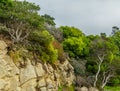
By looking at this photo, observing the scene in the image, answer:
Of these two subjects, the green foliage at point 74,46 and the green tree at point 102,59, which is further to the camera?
the green foliage at point 74,46

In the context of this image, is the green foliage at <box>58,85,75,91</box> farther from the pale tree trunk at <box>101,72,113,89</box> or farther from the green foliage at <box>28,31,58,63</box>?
the pale tree trunk at <box>101,72,113,89</box>

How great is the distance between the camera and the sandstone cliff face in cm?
3259

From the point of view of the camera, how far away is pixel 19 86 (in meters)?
34.1

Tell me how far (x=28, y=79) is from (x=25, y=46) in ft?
12.4

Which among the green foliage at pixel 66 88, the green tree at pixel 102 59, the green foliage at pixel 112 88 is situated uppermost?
the green tree at pixel 102 59

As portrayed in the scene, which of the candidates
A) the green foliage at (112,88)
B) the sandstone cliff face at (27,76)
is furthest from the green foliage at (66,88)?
the green foliage at (112,88)

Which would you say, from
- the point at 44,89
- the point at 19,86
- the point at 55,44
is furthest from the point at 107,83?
the point at 19,86

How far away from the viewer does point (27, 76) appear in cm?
3506

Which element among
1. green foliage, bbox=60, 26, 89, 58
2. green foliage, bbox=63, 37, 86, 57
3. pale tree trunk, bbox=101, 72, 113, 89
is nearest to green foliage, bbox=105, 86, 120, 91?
pale tree trunk, bbox=101, 72, 113, 89

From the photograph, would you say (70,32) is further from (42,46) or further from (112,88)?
(42,46)

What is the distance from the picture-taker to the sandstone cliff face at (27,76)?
32594 millimetres

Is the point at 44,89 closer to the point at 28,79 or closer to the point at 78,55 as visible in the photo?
the point at 28,79

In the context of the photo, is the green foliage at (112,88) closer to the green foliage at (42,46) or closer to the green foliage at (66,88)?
the green foliage at (66,88)

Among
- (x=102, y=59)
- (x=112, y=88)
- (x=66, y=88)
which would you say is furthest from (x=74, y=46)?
(x=66, y=88)
